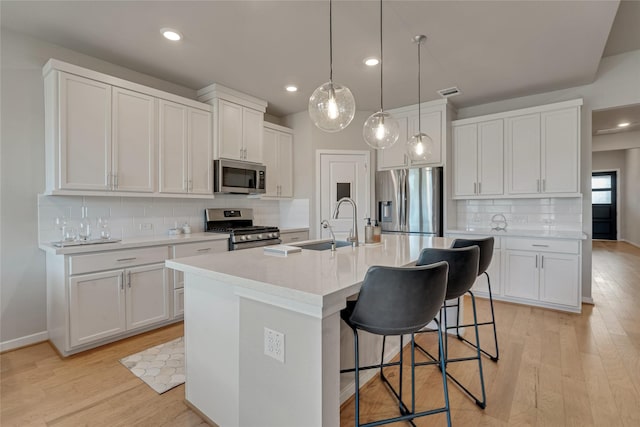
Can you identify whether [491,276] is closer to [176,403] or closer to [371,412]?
[371,412]

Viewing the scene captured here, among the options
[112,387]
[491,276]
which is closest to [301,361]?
[112,387]

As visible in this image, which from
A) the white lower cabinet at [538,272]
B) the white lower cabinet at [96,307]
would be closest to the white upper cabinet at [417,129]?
the white lower cabinet at [538,272]

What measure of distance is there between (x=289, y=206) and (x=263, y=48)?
8.54 ft

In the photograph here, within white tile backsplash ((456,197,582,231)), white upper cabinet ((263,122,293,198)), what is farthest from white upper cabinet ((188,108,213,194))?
white tile backsplash ((456,197,582,231))

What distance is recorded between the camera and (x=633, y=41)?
10.9ft

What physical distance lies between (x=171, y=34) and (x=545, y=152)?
4.31 metres

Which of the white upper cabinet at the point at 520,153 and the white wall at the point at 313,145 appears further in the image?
the white wall at the point at 313,145

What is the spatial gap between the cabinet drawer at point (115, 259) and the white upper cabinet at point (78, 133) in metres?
0.64

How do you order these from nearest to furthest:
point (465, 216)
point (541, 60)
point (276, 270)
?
point (276, 270) → point (541, 60) → point (465, 216)

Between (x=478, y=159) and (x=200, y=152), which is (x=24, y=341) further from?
(x=478, y=159)

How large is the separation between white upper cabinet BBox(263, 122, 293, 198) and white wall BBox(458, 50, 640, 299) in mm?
3628

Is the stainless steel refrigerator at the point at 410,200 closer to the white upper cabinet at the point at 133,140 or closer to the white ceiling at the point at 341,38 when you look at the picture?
Result: the white ceiling at the point at 341,38

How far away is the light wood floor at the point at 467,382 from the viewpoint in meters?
1.79

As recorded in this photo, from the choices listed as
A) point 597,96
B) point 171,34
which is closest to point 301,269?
point 171,34
